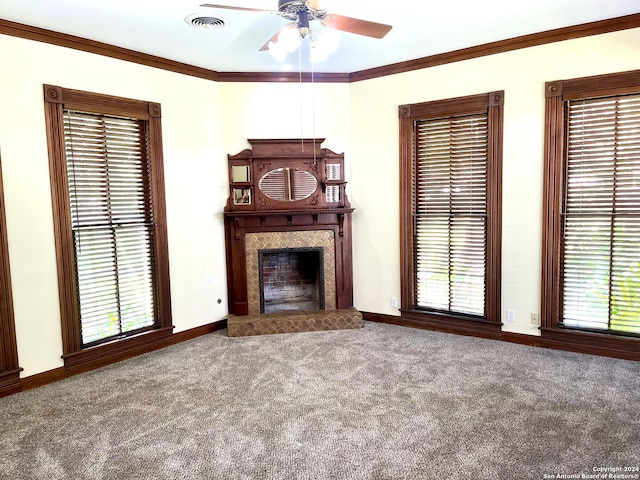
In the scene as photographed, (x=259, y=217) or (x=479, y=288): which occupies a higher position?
(x=259, y=217)

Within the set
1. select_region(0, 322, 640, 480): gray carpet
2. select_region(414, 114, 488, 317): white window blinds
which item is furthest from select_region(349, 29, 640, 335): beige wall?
select_region(0, 322, 640, 480): gray carpet

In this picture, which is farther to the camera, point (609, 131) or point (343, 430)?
point (609, 131)

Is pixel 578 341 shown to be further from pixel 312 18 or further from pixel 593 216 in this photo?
pixel 312 18

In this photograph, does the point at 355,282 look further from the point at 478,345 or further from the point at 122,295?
the point at 122,295

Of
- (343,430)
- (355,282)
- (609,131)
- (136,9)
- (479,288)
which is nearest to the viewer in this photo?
(343,430)

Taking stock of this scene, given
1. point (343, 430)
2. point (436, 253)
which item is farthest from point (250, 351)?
point (436, 253)

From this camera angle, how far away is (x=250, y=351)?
4.14 metres

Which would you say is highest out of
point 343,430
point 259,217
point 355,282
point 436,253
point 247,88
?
point 247,88

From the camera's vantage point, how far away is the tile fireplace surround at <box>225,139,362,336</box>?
187 inches

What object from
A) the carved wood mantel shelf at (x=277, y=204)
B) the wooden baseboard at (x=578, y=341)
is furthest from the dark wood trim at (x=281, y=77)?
the wooden baseboard at (x=578, y=341)

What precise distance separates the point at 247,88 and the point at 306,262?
207cm

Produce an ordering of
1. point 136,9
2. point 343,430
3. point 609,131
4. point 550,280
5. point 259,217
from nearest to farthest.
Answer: point 343,430
point 136,9
point 609,131
point 550,280
point 259,217

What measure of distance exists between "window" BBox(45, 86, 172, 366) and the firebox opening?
1.20 m

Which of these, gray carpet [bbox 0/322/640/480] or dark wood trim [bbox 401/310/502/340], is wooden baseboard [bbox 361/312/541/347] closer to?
dark wood trim [bbox 401/310/502/340]
